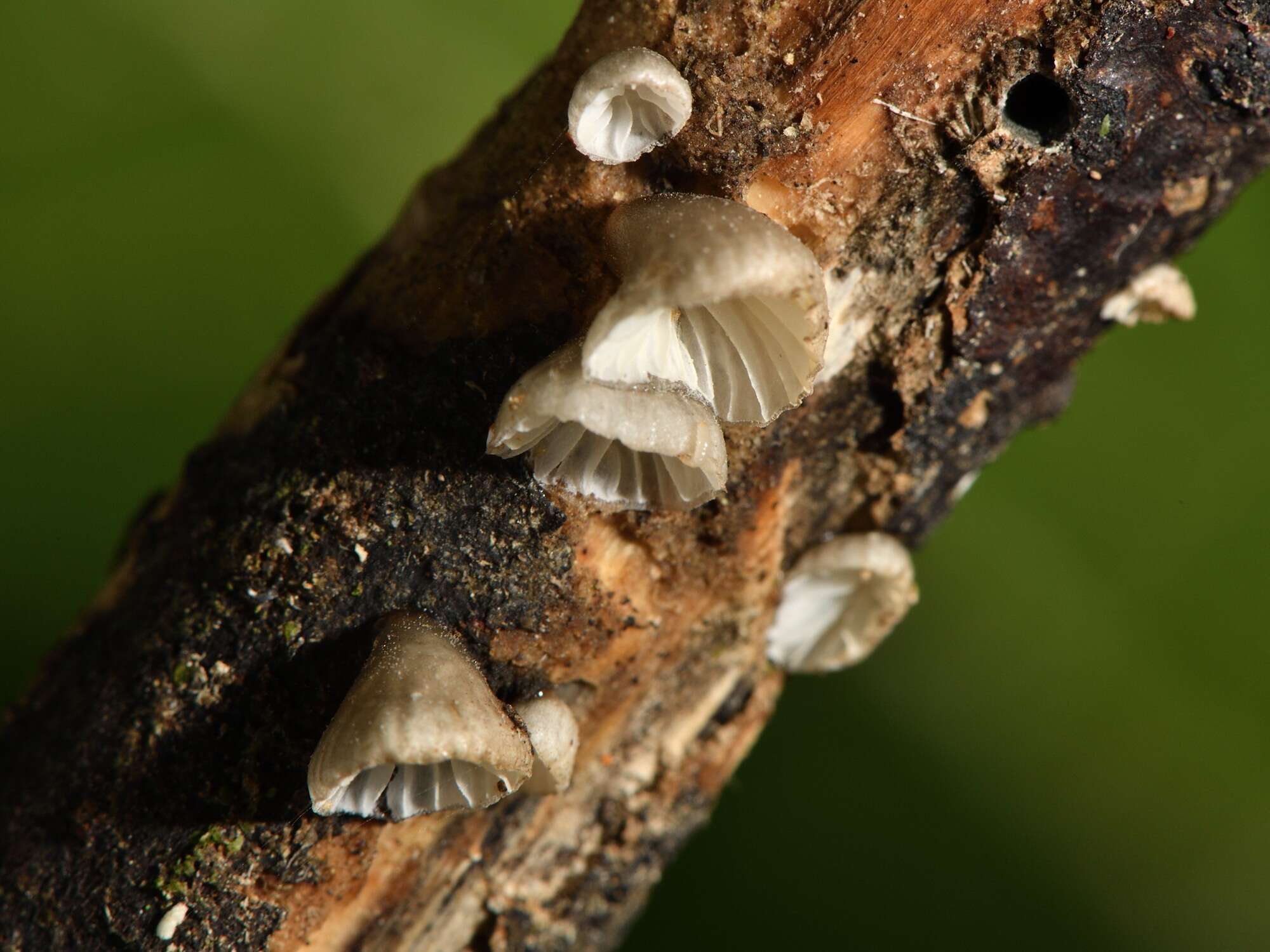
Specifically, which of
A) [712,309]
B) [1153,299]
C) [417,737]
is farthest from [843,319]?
[417,737]

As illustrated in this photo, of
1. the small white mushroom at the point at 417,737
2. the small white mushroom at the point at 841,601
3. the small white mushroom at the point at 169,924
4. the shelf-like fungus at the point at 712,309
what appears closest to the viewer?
the shelf-like fungus at the point at 712,309

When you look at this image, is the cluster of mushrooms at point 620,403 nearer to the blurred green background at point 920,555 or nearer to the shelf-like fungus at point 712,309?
the shelf-like fungus at point 712,309

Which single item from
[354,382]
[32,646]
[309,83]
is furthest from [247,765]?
[309,83]

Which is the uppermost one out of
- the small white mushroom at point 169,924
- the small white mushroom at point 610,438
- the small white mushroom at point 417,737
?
→ the small white mushroom at point 610,438

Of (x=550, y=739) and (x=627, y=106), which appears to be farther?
(x=550, y=739)

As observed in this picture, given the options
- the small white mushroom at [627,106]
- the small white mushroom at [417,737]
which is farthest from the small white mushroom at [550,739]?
the small white mushroom at [627,106]

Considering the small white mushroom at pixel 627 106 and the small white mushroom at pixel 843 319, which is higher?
the small white mushroom at pixel 627 106

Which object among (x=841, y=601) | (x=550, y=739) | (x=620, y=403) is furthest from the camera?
(x=841, y=601)

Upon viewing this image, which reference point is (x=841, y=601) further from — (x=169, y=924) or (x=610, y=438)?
(x=169, y=924)
